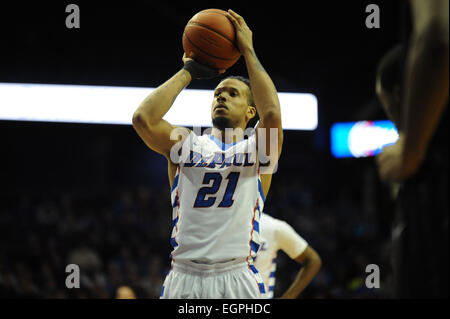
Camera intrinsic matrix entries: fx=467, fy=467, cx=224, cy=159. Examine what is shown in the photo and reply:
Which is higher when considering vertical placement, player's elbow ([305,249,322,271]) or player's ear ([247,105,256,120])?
player's ear ([247,105,256,120])

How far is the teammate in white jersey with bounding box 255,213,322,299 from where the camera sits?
14.6 ft

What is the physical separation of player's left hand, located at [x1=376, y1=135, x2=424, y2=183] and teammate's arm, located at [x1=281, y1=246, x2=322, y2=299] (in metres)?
3.32

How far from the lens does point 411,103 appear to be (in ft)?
3.92

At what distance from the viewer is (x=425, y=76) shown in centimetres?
115

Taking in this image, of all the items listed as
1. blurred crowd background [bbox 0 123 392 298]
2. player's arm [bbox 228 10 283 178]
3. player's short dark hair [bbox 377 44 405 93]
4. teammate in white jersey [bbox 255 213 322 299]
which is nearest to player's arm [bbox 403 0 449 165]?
player's short dark hair [bbox 377 44 405 93]

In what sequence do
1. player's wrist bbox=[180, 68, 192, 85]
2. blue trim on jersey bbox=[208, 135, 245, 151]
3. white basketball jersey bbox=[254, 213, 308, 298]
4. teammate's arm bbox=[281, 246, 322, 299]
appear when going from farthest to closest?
teammate's arm bbox=[281, 246, 322, 299] → white basketball jersey bbox=[254, 213, 308, 298] → blue trim on jersey bbox=[208, 135, 245, 151] → player's wrist bbox=[180, 68, 192, 85]

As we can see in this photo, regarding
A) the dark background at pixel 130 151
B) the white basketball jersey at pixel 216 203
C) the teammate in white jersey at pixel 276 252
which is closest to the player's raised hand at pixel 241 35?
the white basketball jersey at pixel 216 203

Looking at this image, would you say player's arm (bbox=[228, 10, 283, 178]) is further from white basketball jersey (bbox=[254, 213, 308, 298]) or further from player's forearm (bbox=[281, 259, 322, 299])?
player's forearm (bbox=[281, 259, 322, 299])

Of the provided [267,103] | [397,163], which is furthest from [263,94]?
[397,163]

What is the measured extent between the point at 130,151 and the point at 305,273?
1199 centimetres

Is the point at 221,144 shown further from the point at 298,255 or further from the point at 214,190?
the point at 298,255

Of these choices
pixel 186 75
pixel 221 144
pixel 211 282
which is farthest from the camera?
pixel 221 144

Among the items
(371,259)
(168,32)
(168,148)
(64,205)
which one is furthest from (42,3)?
(371,259)

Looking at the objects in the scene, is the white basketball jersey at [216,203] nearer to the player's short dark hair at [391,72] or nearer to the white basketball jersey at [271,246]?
the player's short dark hair at [391,72]
